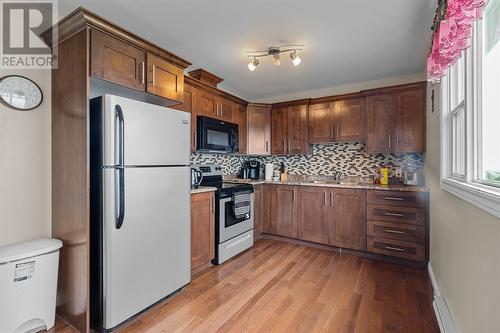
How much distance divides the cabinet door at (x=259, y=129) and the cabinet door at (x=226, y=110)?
1.46ft

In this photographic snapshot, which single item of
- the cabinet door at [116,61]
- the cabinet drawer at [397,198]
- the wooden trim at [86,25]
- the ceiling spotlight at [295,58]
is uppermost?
the ceiling spotlight at [295,58]

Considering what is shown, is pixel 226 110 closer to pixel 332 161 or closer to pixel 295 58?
pixel 295 58

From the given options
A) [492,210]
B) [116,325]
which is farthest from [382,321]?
[116,325]

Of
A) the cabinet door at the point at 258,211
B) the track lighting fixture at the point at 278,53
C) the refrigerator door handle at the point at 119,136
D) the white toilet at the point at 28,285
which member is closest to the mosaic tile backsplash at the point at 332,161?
the cabinet door at the point at 258,211

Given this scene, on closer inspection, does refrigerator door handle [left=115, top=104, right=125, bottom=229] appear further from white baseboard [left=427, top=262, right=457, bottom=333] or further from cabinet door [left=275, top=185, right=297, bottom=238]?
cabinet door [left=275, top=185, right=297, bottom=238]

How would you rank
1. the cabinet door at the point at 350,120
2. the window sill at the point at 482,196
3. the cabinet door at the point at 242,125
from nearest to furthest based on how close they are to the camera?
the window sill at the point at 482,196 → the cabinet door at the point at 350,120 → the cabinet door at the point at 242,125

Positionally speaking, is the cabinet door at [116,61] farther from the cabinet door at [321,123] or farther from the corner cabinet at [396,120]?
the corner cabinet at [396,120]

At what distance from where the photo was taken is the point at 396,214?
9.66 feet

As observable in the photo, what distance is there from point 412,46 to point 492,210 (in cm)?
232

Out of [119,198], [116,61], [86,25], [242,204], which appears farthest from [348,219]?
[86,25]

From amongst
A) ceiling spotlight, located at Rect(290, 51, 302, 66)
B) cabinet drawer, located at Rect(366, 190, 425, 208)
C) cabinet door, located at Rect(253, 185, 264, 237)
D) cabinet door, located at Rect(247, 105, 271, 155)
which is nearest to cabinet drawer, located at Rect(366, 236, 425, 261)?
cabinet drawer, located at Rect(366, 190, 425, 208)

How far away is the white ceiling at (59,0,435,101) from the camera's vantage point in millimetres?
1949

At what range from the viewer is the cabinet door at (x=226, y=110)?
3510 mm

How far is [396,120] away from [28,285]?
3980 mm
